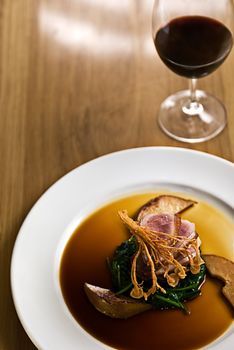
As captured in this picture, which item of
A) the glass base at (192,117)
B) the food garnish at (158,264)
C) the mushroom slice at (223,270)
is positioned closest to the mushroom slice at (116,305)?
the food garnish at (158,264)

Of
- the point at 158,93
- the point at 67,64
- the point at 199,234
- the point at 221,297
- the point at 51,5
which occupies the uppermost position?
the point at 51,5

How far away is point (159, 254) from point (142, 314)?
0.40 ft

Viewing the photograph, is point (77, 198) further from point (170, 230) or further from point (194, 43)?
point (194, 43)

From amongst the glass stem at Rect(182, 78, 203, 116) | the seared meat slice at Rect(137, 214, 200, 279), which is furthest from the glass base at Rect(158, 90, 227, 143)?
the seared meat slice at Rect(137, 214, 200, 279)

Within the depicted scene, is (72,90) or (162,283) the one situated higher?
(72,90)

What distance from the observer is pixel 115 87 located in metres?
1.68

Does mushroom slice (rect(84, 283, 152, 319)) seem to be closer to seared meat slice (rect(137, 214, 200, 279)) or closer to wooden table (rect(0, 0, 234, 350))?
seared meat slice (rect(137, 214, 200, 279))

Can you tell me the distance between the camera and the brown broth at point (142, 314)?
1.19 metres

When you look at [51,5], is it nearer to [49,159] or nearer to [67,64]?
[67,64]

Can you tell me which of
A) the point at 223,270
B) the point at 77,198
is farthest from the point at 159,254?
the point at 77,198

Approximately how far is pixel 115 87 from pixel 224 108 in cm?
29

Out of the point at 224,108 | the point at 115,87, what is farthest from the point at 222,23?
the point at 115,87

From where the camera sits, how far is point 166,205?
1.38m

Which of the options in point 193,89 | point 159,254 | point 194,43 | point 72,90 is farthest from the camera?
point 72,90
